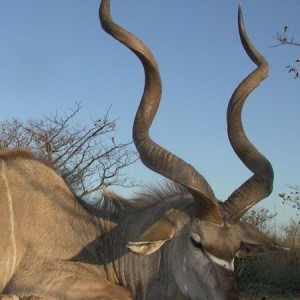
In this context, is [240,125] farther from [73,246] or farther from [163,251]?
[73,246]

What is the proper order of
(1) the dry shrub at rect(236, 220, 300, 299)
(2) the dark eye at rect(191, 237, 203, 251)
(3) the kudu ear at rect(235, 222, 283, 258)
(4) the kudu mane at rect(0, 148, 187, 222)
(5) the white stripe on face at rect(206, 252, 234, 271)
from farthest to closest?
(1) the dry shrub at rect(236, 220, 300, 299)
(4) the kudu mane at rect(0, 148, 187, 222)
(3) the kudu ear at rect(235, 222, 283, 258)
(2) the dark eye at rect(191, 237, 203, 251)
(5) the white stripe on face at rect(206, 252, 234, 271)

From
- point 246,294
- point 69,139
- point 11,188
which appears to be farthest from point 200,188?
point 69,139

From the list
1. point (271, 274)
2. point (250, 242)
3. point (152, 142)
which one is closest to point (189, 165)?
point (152, 142)

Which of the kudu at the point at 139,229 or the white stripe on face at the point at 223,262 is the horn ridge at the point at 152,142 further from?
the white stripe on face at the point at 223,262

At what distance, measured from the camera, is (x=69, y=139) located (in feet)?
34.0

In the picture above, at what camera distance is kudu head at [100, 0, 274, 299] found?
171 inches

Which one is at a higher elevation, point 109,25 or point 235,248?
point 109,25

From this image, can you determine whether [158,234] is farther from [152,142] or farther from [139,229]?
[152,142]

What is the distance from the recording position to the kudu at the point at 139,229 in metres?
4.44

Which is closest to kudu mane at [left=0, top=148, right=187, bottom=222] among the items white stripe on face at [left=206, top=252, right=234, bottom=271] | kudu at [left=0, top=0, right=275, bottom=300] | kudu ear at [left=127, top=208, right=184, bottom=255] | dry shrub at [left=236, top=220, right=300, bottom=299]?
kudu at [left=0, top=0, right=275, bottom=300]

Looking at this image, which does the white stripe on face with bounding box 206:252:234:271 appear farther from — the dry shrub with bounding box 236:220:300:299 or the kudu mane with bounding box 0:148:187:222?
the dry shrub with bounding box 236:220:300:299

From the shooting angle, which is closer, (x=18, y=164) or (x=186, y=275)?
(x=186, y=275)

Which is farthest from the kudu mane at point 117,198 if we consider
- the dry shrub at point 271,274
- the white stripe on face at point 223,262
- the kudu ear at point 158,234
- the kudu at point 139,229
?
the dry shrub at point 271,274

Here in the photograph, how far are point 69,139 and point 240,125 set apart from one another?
5.67 meters
